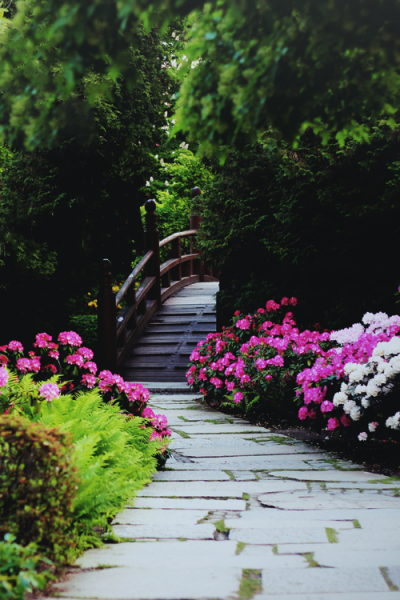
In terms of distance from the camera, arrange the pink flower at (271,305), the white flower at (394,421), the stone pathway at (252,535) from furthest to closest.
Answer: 1. the pink flower at (271,305)
2. the white flower at (394,421)
3. the stone pathway at (252,535)

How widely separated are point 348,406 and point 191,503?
71.0 inches

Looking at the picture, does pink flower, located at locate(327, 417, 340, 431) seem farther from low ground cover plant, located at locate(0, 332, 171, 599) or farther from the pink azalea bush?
low ground cover plant, located at locate(0, 332, 171, 599)

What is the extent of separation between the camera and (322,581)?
247cm

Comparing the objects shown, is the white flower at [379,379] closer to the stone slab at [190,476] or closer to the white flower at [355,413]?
the white flower at [355,413]

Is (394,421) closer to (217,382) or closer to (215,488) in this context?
(215,488)

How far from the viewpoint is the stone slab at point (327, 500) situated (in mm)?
3650

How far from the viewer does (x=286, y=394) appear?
21.5ft

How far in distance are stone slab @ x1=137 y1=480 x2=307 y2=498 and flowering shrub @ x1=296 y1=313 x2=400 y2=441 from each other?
1.00 metres

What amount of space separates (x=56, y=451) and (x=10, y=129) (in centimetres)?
157

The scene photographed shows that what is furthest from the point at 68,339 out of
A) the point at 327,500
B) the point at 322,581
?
the point at 322,581

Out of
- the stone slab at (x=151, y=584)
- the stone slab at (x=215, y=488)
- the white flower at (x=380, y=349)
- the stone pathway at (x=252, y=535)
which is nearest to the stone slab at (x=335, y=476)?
the stone pathway at (x=252, y=535)

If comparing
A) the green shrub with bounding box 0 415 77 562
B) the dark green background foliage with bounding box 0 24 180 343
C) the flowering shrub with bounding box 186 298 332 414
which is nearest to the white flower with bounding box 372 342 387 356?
the flowering shrub with bounding box 186 298 332 414

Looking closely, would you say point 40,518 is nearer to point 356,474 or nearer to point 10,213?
point 356,474

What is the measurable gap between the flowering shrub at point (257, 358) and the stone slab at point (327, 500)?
2.53 m
